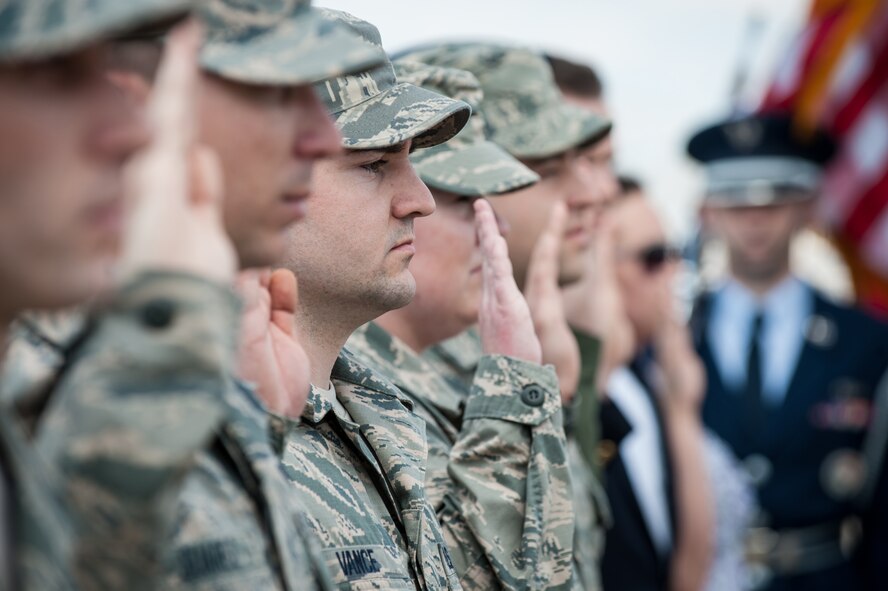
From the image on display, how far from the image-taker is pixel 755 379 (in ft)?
27.2

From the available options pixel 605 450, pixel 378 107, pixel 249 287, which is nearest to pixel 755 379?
pixel 605 450

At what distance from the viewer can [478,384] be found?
12.0 feet

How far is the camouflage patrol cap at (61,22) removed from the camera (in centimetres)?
171

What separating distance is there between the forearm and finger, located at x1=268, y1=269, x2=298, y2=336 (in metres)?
4.28

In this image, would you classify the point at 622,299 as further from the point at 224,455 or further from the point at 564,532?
the point at 224,455

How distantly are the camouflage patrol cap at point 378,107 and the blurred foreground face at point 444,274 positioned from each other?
0.64 meters

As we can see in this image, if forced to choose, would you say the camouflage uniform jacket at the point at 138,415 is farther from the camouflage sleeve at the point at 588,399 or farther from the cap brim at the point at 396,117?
the camouflage sleeve at the point at 588,399

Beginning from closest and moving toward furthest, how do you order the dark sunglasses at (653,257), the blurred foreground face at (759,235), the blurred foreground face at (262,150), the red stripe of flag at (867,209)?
1. the blurred foreground face at (262,150)
2. the dark sunglasses at (653,257)
3. the blurred foreground face at (759,235)
4. the red stripe of flag at (867,209)

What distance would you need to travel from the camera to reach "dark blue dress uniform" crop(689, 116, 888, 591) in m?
7.80

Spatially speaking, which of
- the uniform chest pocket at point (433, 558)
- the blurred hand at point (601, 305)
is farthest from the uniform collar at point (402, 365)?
the blurred hand at point (601, 305)

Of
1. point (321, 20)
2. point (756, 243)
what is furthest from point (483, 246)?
point (756, 243)

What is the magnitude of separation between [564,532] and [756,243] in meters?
5.57

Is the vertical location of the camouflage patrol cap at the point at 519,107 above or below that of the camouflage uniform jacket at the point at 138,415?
below

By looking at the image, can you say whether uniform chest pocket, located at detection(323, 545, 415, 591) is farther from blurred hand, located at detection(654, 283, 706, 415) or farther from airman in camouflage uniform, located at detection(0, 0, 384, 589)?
blurred hand, located at detection(654, 283, 706, 415)
